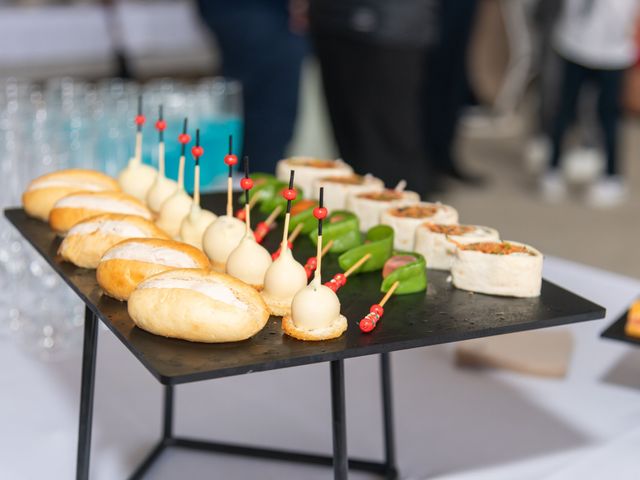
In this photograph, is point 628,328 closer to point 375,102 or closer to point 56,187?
point 56,187

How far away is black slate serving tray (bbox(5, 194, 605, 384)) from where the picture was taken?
971 millimetres

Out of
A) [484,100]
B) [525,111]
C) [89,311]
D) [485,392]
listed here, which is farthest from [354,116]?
[525,111]

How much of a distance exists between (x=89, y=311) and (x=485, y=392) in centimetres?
63

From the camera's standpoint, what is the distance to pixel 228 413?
4.91 ft

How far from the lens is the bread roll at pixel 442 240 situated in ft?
4.23

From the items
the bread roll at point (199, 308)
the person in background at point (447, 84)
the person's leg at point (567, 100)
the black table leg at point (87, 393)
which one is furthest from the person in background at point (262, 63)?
the bread roll at point (199, 308)

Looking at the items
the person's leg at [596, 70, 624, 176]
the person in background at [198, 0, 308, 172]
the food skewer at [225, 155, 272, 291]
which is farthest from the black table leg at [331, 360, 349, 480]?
the person's leg at [596, 70, 624, 176]

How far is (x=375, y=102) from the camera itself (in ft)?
11.8

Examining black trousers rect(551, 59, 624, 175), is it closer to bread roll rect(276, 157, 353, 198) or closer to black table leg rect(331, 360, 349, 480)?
bread roll rect(276, 157, 353, 198)

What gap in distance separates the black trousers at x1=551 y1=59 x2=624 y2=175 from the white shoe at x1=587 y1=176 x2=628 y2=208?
0.10 m

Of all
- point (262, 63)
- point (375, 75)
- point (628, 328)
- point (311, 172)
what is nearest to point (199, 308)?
point (311, 172)

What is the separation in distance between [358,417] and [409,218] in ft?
1.05

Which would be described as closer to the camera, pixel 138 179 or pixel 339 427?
pixel 339 427

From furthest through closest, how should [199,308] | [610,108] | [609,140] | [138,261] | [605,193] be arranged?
1. [605,193]
2. [609,140]
3. [610,108]
4. [138,261]
5. [199,308]
